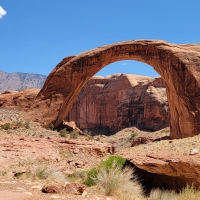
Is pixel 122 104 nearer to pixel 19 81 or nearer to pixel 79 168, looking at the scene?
pixel 79 168

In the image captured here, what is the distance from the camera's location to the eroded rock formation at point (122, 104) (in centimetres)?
3628

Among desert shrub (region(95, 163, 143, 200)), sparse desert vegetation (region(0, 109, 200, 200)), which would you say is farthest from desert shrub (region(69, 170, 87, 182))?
desert shrub (region(95, 163, 143, 200))

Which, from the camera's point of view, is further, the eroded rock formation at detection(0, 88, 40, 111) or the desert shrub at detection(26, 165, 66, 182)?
the eroded rock formation at detection(0, 88, 40, 111)

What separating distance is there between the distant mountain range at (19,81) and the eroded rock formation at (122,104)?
10730cm

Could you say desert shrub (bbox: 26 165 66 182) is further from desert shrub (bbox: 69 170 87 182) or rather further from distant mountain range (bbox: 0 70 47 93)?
distant mountain range (bbox: 0 70 47 93)

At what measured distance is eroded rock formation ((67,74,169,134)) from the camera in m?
36.3

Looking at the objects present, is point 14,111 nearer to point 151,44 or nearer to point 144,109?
point 151,44

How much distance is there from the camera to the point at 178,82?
59.2 feet

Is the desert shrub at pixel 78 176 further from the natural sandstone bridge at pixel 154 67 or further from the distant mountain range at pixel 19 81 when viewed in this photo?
the distant mountain range at pixel 19 81

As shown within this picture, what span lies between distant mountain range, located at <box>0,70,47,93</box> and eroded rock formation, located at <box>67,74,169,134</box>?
107 metres

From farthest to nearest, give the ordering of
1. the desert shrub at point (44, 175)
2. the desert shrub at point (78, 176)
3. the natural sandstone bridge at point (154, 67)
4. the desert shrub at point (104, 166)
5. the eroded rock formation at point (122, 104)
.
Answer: the eroded rock formation at point (122, 104) < the natural sandstone bridge at point (154, 67) < the desert shrub at point (78, 176) < the desert shrub at point (104, 166) < the desert shrub at point (44, 175)

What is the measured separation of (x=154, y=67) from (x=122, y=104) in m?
21.8

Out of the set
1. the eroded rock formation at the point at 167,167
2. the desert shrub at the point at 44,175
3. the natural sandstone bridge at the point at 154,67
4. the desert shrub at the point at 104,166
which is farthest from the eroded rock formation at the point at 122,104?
the desert shrub at the point at 44,175

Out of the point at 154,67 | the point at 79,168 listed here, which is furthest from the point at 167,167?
the point at 154,67
